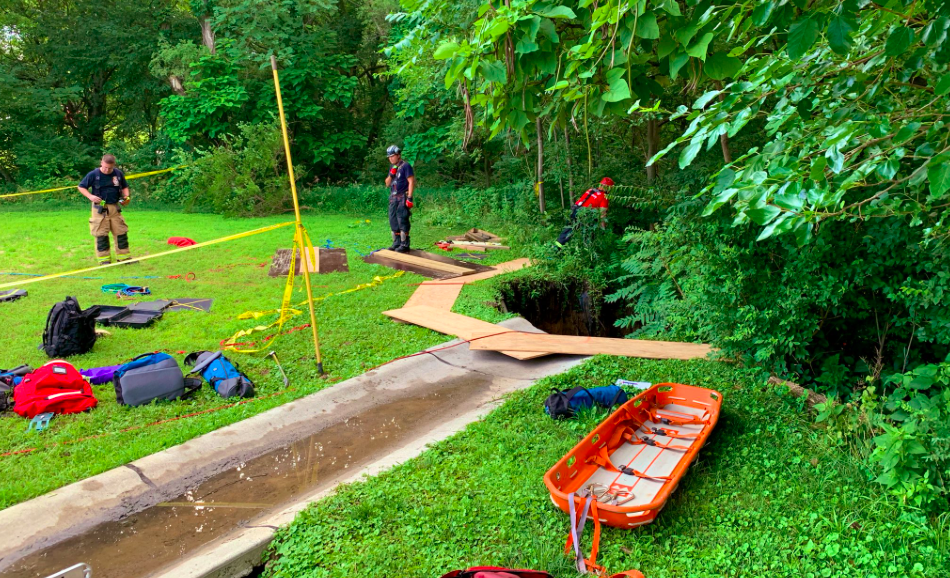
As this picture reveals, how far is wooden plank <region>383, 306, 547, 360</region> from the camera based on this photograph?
25.0 ft

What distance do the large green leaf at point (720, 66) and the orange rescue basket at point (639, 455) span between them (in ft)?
7.95

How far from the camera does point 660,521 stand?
3898 millimetres

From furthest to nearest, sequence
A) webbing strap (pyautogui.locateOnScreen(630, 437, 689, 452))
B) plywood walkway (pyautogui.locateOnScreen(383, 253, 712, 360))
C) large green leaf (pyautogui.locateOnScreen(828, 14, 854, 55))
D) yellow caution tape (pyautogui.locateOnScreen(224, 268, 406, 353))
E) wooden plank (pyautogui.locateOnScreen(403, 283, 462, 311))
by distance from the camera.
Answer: wooden plank (pyautogui.locateOnScreen(403, 283, 462, 311)) → yellow caution tape (pyautogui.locateOnScreen(224, 268, 406, 353)) → plywood walkway (pyautogui.locateOnScreen(383, 253, 712, 360)) → webbing strap (pyautogui.locateOnScreen(630, 437, 689, 452)) → large green leaf (pyautogui.locateOnScreen(828, 14, 854, 55))

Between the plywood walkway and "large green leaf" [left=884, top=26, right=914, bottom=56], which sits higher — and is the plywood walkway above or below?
below

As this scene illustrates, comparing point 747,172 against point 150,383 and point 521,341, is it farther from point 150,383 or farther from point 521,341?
point 150,383

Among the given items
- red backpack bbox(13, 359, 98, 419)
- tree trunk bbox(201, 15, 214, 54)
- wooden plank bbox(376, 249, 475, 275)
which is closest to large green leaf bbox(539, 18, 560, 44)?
red backpack bbox(13, 359, 98, 419)

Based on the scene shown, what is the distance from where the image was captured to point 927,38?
8.20 feet

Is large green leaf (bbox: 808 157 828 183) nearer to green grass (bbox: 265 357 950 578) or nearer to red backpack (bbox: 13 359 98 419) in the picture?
green grass (bbox: 265 357 950 578)

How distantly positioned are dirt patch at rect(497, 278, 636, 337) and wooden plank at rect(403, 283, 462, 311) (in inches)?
41.6

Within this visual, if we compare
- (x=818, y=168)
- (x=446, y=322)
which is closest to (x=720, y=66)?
(x=818, y=168)

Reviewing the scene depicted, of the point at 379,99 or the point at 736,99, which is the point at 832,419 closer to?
the point at 736,99

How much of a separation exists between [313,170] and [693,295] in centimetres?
2026

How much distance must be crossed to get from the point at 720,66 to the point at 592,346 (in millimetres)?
4677

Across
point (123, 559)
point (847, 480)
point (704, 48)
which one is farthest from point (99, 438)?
point (847, 480)
